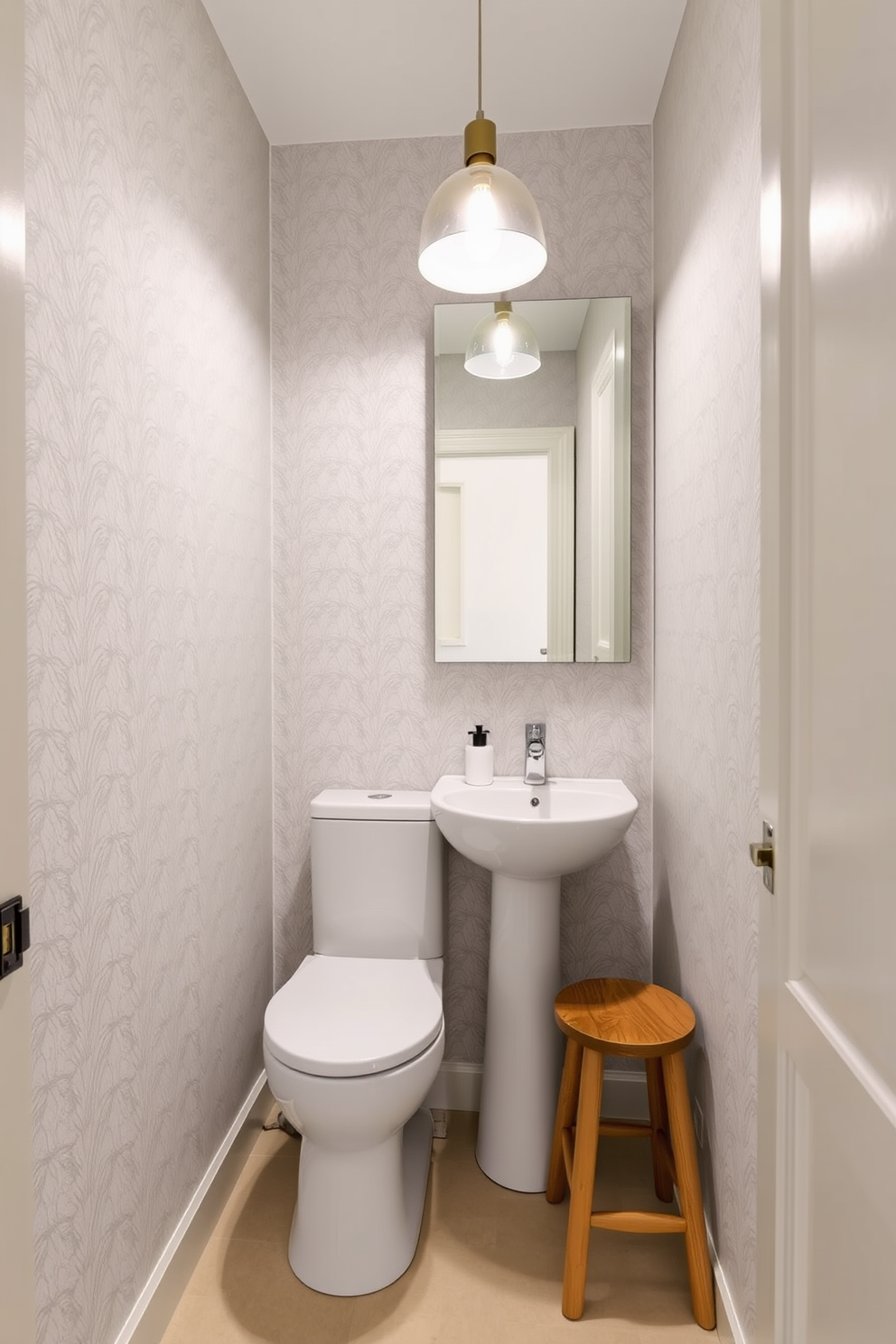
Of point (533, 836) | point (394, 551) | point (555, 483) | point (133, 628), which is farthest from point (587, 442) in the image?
point (133, 628)

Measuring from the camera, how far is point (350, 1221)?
1.51m

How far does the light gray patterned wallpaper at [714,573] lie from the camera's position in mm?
1243

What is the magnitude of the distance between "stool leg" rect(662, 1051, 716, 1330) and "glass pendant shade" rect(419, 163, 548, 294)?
147 cm

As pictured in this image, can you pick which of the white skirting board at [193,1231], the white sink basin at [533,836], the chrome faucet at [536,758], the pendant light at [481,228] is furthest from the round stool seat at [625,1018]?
the pendant light at [481,228]

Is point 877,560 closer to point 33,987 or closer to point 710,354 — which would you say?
point 710,354

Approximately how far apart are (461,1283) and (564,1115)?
14.2 inches

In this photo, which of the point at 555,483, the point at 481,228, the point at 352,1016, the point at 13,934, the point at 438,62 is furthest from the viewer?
the point at 555,483

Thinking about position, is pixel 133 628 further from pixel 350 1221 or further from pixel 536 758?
pixel 350 1221

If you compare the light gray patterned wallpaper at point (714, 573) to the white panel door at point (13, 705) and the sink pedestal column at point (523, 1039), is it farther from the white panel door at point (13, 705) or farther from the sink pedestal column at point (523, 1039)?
the white panel door at point (13, 705)

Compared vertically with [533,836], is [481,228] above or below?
above

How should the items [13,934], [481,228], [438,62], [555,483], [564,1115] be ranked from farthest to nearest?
1. [555,483]
2. [438,62]
3. [564,1115]
4. [481,228]
5. [13,934]

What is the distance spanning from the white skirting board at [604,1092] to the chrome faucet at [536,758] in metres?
0.79

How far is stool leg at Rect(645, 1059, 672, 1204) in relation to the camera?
1729 millimetres

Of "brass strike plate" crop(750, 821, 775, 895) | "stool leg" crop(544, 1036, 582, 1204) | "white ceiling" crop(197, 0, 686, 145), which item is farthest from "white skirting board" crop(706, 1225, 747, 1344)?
"white ceiling" crop(197, 0, 686, 145)
